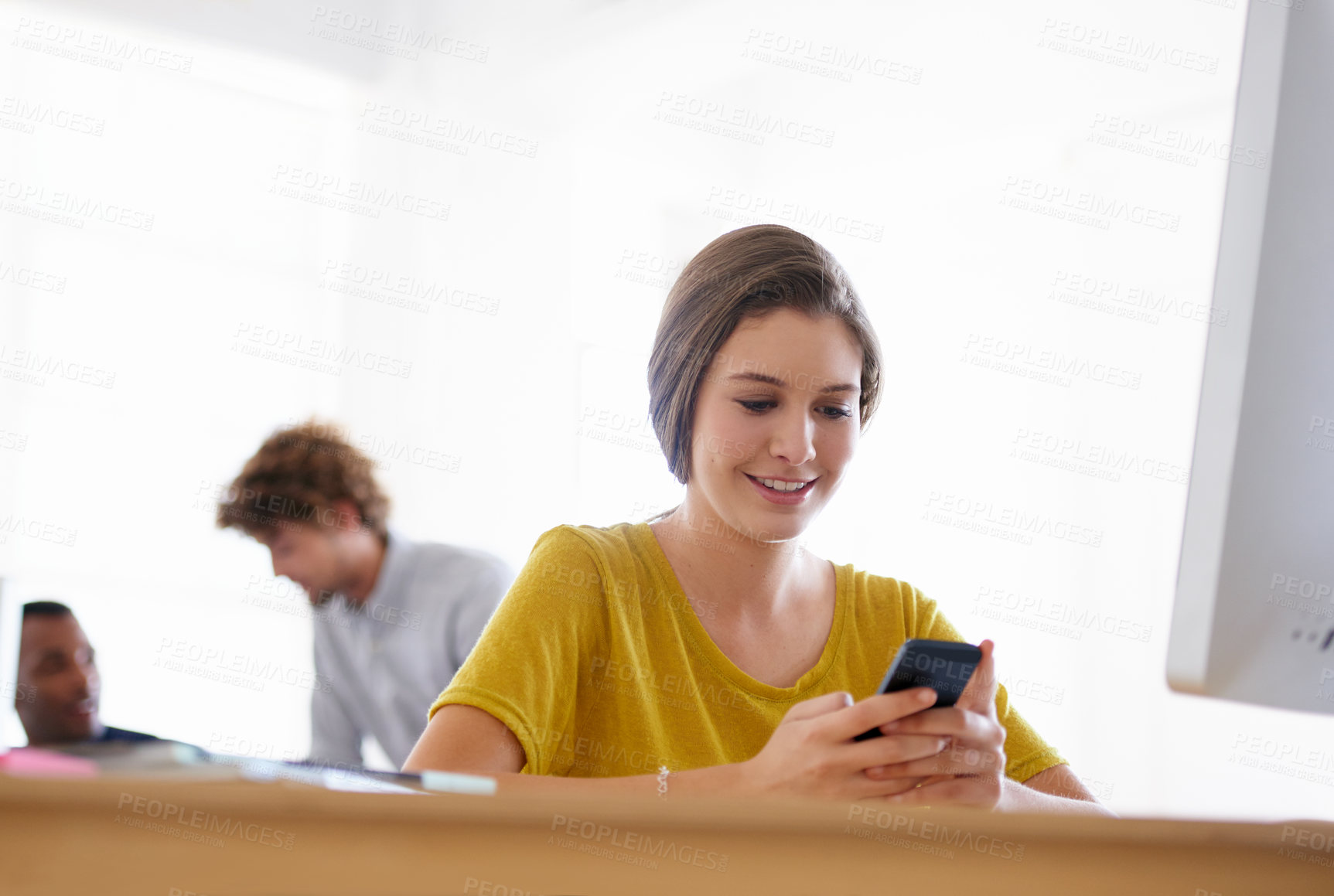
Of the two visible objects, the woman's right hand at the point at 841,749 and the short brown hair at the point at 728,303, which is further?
the short brown hair at the point at 728,303

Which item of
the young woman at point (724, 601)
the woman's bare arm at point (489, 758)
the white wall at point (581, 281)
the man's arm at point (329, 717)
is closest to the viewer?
the woman's bare arm at point (489, 758)

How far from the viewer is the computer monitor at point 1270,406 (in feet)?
2.23

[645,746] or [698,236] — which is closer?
[645,746]

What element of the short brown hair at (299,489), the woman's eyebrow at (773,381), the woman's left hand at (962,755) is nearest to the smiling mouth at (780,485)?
the woman's eyebrow at (773,381)

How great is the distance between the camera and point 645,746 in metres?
1.25

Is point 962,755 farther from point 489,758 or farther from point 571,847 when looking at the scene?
Answer: point 571,847

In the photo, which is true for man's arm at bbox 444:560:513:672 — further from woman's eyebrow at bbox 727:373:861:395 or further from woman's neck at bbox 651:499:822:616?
woman's eyebrow at bbox 727:373:861:395

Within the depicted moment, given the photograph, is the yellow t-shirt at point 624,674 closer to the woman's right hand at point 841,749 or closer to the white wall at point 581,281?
the woman's right hand at point 841,749

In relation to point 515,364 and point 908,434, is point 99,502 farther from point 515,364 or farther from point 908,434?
point 908,434

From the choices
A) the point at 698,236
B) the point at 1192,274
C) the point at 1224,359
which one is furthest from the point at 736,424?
the point at 698,236

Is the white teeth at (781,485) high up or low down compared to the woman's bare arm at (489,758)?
up

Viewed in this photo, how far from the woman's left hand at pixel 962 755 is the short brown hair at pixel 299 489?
183 cm

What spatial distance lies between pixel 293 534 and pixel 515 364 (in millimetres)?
2427

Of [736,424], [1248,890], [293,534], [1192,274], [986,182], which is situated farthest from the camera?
[986,182]
